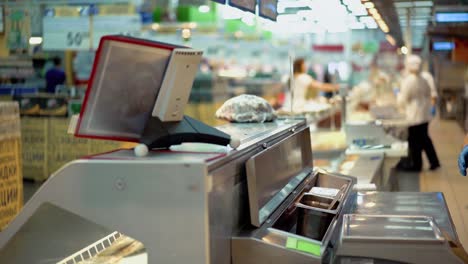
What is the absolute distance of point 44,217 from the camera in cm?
284

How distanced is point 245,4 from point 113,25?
708 centimetres

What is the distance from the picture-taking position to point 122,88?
2729 mm

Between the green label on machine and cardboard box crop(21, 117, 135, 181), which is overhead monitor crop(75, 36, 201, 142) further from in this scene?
cardboard box crop(21, 117, 135, 181)

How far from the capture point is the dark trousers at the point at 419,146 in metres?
10.9

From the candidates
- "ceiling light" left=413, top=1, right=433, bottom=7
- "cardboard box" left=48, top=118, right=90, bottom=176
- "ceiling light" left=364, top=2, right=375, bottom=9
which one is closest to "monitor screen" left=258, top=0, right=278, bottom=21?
"ceiling light" left=364, top=2, right=375, bottom=9

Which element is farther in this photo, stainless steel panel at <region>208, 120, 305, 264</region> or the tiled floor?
the tiled floor

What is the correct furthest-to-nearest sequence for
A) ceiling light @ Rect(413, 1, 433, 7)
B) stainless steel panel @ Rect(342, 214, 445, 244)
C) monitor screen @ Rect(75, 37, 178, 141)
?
ceiling light @ Rect(413, 1, 433, 7) < stainless steel panel @ Rect(342, 214, 445, 244) < monitor screen @ Rect(75, 37, 178, 141)

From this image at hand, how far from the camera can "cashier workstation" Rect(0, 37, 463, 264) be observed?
2.53 m

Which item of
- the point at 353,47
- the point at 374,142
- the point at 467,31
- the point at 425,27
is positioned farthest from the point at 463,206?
the point at 353,47

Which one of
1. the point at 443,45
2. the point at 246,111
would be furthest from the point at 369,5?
the point at 443,45

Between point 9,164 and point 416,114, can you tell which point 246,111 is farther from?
point 416,114

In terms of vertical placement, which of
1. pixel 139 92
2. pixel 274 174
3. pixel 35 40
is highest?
pixel 35 40

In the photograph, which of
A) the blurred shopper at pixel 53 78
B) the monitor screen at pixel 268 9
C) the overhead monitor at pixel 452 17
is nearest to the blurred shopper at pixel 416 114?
the overhead monitor at pixel 452 17

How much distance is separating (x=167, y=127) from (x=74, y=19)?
9.51 metres
